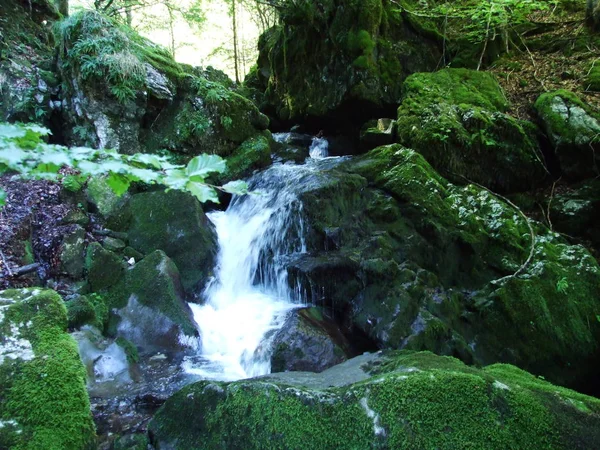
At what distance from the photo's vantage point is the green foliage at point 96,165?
47.0 inches

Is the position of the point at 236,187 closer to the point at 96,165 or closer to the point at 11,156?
the point at 96,165

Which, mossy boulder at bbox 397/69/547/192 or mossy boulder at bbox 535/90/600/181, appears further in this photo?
mossy boulder at bbox 397/69/547/192

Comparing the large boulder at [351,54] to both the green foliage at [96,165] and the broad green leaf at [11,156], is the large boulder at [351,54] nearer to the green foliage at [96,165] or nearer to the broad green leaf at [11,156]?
the green foliage at [96,165]

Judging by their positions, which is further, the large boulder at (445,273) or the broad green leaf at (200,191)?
the large boulder at (445,273)

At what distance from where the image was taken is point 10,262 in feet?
16.0

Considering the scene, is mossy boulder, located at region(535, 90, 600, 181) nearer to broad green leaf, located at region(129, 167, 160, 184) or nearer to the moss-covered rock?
the moss-covered rock

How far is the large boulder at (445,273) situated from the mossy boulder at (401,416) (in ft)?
7.87

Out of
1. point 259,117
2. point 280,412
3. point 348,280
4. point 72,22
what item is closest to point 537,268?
point 348,280

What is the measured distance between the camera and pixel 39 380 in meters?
2.38

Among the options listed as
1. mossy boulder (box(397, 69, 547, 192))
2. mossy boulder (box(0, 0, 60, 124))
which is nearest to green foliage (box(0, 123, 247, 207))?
mossy boulder (box(397, 69, 547, 192))

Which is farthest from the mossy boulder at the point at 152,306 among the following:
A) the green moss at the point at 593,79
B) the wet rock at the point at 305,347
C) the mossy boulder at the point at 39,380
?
the green moss at the point at 593,79

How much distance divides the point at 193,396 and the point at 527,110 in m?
8.55

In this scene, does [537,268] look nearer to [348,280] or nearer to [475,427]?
[348,280]

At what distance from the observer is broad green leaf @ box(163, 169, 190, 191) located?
1.22 m
